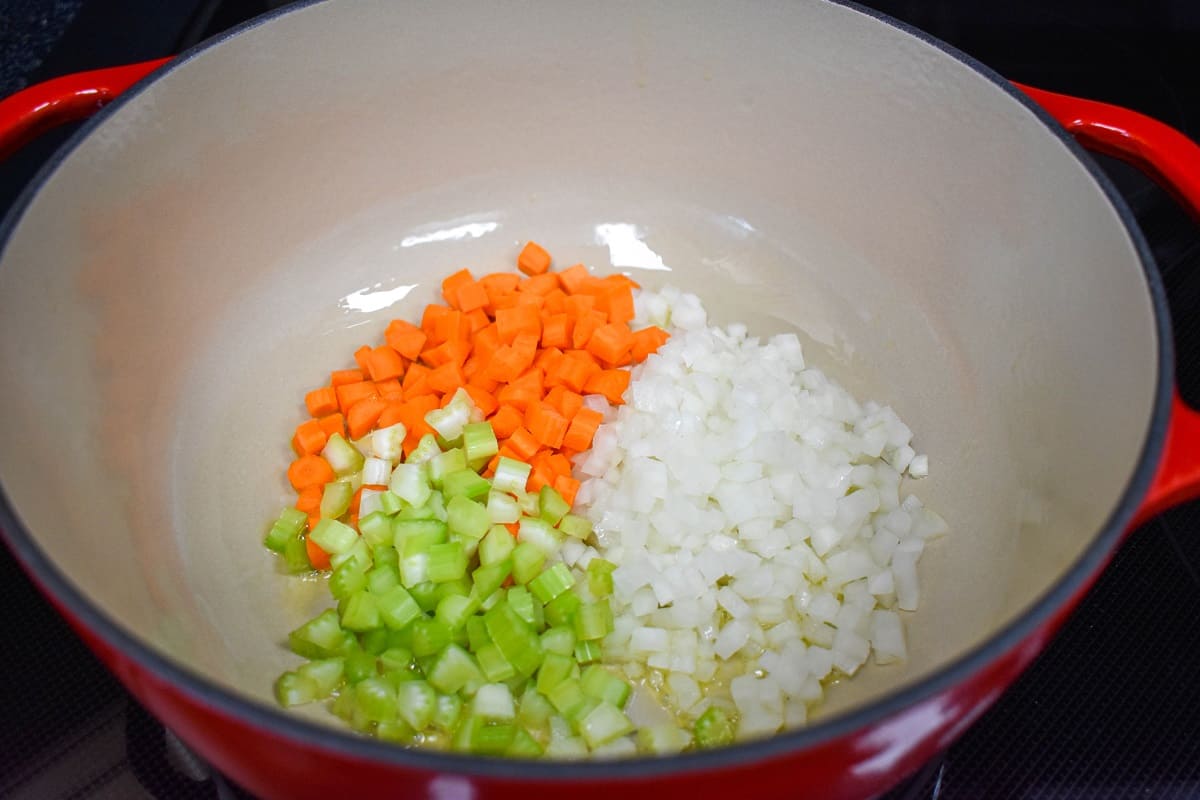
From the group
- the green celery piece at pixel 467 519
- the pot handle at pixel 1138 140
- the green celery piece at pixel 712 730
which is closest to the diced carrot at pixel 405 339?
the green celery piece at pixel 467 519

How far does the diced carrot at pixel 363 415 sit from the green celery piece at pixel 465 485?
0.49ft

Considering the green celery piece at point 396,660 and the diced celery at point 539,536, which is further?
the diced celery at point 539,536

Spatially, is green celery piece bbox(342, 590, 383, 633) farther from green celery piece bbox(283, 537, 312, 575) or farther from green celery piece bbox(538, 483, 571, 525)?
green celery piece bbox(538, 483, 571, 525)

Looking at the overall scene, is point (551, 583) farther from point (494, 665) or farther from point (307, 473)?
point (307, 473)

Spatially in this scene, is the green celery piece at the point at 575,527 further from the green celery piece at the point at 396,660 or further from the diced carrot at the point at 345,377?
the diced carrot at the point at 345,377

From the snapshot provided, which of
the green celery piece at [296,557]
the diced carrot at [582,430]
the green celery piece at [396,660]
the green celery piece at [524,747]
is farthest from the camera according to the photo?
the diced carrot at [582,430]

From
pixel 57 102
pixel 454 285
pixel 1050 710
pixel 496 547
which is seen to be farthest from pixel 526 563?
pixel 57 102

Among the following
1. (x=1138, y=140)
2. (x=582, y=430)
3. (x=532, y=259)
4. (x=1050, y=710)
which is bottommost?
(x=1050, y=710)

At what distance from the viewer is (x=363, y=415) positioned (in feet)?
4.25

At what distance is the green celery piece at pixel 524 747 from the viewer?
96cm

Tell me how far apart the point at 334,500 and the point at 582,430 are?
0.32m

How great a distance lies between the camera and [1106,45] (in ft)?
5.52

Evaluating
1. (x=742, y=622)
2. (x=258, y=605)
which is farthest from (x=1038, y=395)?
(x=258, y=605)

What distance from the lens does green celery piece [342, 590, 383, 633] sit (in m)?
1.08
